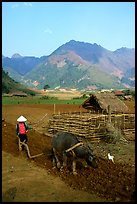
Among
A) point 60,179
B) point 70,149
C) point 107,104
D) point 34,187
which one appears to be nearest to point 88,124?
point 70,149

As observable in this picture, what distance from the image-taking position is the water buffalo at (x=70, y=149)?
927 cm

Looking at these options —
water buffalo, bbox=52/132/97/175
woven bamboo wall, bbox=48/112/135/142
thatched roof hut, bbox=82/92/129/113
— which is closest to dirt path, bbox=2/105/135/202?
water buffalo, bbox=52/132/97/175

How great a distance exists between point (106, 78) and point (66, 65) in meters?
37.7

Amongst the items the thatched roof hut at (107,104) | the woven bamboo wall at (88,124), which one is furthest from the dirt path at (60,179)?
the thatched roof hut at (107,104)

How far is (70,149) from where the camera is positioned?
360 inches

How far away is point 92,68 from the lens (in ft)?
563

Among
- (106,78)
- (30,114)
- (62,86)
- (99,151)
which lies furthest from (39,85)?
(99,151)

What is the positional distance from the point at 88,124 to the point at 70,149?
528cm

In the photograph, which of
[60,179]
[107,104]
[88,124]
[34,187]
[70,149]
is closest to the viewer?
[34,187]

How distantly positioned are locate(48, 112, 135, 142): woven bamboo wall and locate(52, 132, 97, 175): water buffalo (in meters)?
4.61

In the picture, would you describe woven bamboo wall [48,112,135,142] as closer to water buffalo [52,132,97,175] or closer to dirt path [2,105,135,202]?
dirt path [2,105,135,202]

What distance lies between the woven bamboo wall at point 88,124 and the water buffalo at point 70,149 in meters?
4.61

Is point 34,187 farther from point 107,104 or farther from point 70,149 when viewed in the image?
point 107,104

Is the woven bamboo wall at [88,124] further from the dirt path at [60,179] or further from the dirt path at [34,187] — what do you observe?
the dirt path at [34,187]
